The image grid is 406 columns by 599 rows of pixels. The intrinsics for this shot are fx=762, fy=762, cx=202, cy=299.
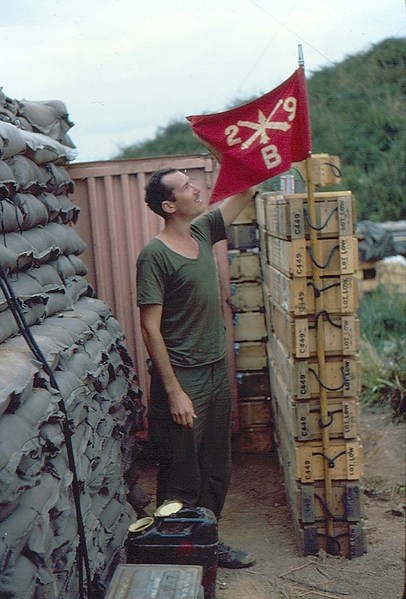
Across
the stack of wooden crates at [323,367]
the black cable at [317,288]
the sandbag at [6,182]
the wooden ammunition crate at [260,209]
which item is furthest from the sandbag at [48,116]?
the black cable at [317,288]

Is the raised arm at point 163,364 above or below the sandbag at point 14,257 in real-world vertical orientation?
below

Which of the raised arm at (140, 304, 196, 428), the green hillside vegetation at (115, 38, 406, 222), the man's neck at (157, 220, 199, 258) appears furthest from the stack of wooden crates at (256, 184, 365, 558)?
the green hillside vegetation at (115, 38, 406, 222)

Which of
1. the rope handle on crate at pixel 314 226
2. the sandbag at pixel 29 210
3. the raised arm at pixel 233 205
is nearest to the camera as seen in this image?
the sandbag at pixel 29 210

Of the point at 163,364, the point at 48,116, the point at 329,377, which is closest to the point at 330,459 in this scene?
the point at 329,377

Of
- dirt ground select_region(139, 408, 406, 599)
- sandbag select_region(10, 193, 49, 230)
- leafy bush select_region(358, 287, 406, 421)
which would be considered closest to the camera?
sandbag select_region(10, 193, 49, 230)

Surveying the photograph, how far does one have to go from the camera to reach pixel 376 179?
20.3 m

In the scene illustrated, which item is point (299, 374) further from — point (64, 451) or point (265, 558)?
point (64, 451)

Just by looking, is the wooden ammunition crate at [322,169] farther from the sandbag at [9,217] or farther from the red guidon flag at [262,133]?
the sandbag at [9,217]

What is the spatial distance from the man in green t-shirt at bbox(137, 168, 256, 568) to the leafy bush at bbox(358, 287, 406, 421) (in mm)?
3222

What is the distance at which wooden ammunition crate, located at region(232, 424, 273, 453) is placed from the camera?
665 centimetres

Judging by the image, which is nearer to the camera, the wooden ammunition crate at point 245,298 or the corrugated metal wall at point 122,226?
the corrugated metal wall at point 122,226

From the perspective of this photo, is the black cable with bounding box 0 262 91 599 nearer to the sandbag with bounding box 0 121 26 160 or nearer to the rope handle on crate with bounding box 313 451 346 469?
the sandbag with bounding box 0 121 26 160

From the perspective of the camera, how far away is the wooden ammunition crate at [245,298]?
650 cm

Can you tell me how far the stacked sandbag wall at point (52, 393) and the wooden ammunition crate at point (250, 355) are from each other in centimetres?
164
